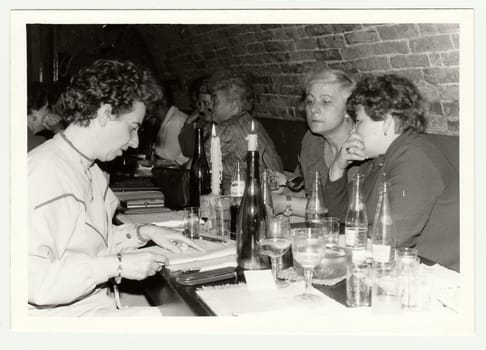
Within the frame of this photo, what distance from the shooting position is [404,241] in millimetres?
1827

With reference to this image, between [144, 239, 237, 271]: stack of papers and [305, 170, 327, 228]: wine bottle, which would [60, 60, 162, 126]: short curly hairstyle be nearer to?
[144, 239, 237, 271]: stack of papers

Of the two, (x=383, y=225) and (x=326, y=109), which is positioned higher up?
(x=326, y=109)

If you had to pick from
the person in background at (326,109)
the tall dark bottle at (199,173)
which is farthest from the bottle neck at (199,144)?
the person in background at (326,109)

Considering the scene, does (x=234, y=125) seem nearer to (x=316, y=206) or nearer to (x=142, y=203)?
(x=142, y=203)

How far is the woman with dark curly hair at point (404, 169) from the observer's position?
183cm

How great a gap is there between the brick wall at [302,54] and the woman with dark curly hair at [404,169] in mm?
730

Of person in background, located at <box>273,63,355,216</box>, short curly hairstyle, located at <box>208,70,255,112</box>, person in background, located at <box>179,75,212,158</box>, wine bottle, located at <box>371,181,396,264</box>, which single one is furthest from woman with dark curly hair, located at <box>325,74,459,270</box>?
person in background, located at <box>179,75,212,158</box>

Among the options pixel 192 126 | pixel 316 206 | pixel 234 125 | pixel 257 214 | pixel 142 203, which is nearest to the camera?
pixel 257 214

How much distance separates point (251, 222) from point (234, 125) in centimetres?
180

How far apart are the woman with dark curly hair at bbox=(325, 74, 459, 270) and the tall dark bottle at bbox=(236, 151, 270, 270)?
0.49 meters

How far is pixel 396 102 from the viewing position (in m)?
2.12

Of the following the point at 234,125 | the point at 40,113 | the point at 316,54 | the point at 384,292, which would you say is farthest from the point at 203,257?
the point at 40,113

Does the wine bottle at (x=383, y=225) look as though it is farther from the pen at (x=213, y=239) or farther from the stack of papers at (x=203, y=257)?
the pen at (x=213, y=239)

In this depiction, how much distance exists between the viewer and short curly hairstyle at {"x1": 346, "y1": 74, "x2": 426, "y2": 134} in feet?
6.97
